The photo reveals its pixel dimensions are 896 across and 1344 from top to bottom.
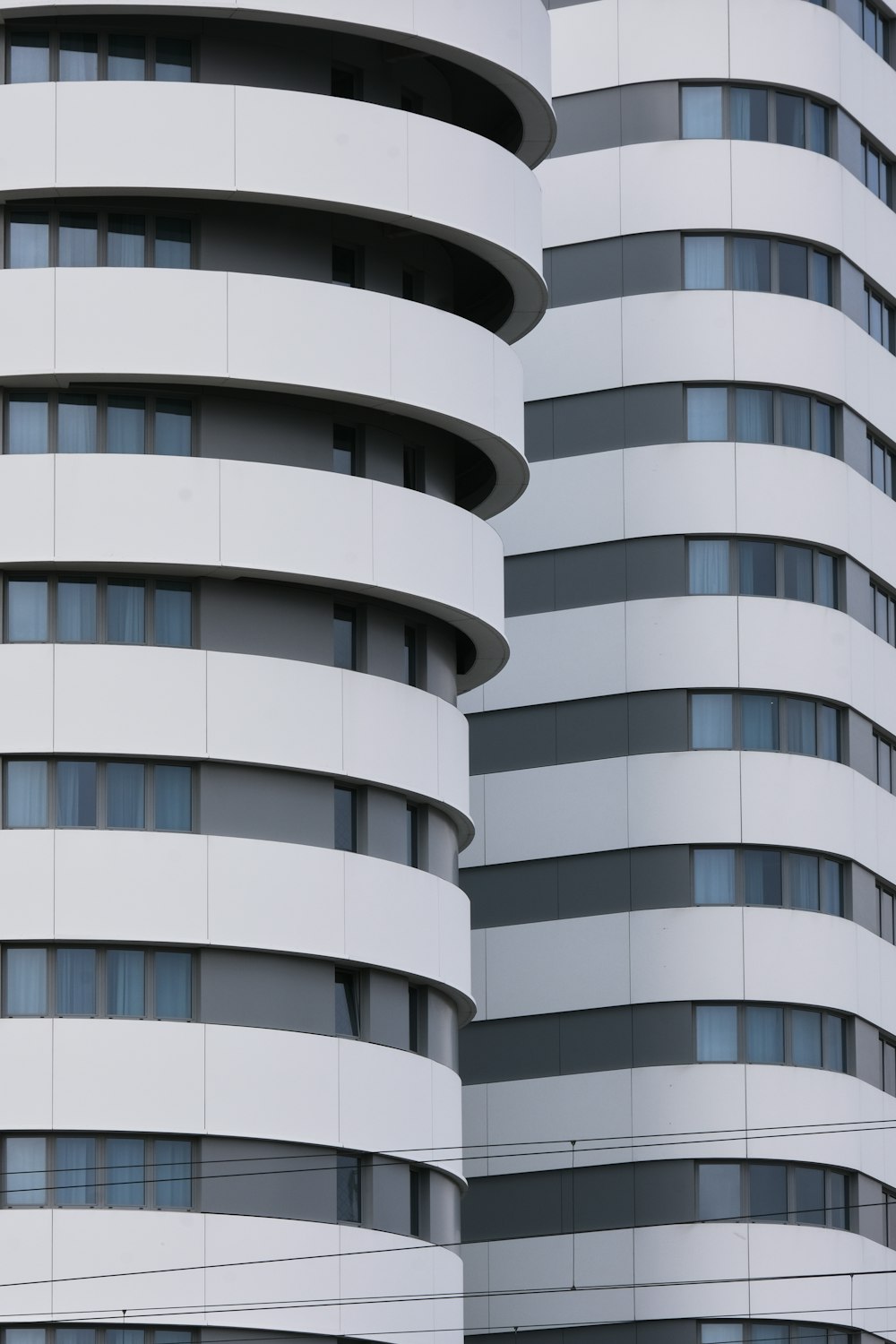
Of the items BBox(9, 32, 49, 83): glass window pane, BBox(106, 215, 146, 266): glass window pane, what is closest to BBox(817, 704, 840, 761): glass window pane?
BBox(106, 215, 146, 266): glass window pane

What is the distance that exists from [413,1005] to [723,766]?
1369 centimetres

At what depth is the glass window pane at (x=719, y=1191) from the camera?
65.4 m

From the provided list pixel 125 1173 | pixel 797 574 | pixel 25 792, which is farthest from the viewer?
pixel 797 574

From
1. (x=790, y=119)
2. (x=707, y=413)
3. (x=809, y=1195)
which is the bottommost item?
(x=809, y=1195)

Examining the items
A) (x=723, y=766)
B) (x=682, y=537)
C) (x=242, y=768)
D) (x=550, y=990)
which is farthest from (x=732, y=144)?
(x=242, y=768)

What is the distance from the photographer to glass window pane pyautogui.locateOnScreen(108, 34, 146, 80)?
5553cm

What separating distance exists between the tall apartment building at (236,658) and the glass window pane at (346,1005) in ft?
0.28

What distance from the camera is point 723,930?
6681 cm

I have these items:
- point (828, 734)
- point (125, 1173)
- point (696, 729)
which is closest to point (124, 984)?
point (125, 1173)

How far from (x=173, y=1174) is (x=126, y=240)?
1563cm

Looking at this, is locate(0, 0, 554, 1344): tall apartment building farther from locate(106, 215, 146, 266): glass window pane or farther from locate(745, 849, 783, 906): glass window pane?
locate(745, 849, 783, 906): glass window pane

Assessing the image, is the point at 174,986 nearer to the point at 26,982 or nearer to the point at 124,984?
the point at 124,984

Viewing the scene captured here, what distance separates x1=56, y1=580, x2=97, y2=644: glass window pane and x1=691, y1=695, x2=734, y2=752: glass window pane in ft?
60.7

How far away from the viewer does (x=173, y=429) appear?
54.6 m
